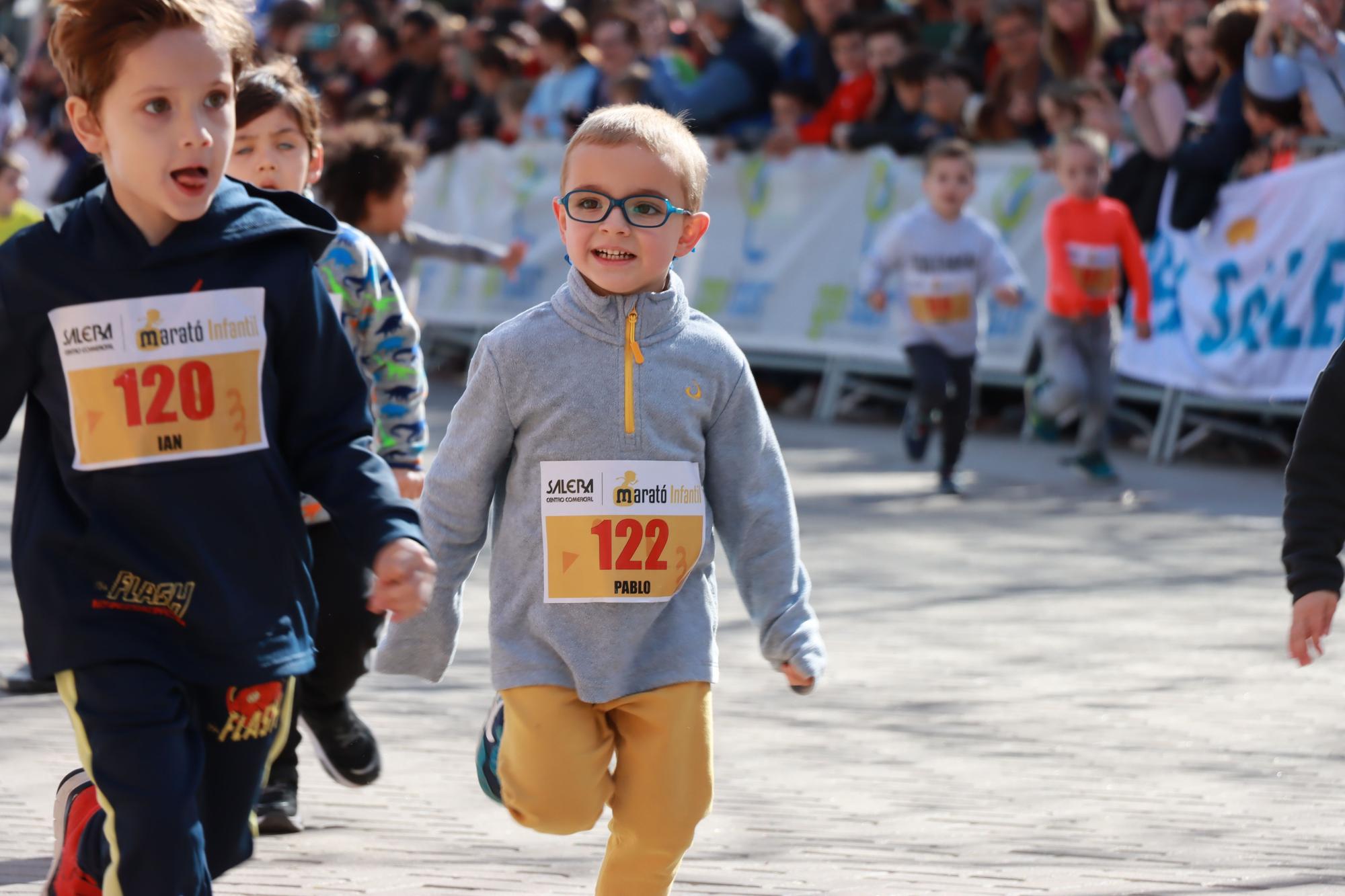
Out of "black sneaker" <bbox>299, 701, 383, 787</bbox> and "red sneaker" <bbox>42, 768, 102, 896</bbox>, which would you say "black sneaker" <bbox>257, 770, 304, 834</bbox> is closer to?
"black sneaker" <bbox>299, 701, 383, 787</bbox>

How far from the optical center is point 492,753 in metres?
3.74

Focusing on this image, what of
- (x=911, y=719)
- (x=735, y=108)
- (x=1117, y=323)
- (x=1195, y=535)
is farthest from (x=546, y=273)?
(x=911, y=719)

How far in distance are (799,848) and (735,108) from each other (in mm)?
10347

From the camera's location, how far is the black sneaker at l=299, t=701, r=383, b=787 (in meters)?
4.69

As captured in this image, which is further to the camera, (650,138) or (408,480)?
(408,480)

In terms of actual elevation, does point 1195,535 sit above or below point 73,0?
below

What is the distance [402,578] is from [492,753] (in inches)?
28.1

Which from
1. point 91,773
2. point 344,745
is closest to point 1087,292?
point 344,745

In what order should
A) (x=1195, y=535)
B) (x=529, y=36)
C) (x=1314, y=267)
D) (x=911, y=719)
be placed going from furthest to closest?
(x=529, y=36)
(x=1314, y=267)
(x=1195, y=535)
(x=911, y=719)

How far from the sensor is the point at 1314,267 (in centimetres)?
1079

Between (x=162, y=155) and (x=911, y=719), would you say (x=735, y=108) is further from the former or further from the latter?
(x=162, y=155)

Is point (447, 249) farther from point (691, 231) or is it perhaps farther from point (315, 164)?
point (691, 231)

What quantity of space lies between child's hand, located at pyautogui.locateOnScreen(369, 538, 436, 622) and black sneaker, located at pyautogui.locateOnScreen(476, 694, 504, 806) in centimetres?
60

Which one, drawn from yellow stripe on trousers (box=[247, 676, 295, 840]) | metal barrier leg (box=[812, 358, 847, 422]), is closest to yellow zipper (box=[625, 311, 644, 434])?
yellow stripe on trousers (box=[247, 676, 295, 840])
